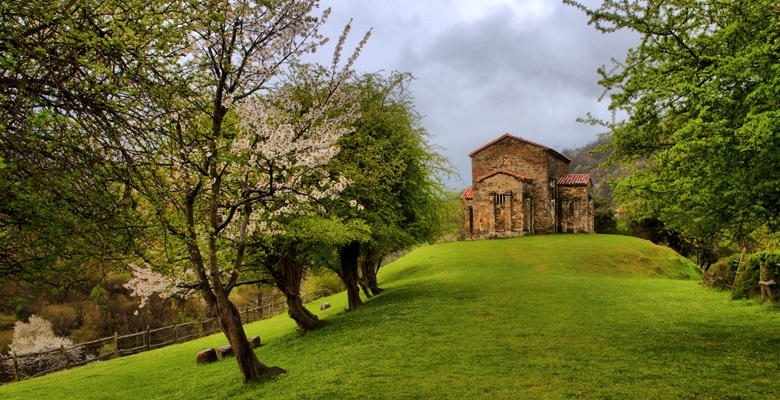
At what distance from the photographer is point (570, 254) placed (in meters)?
37.3

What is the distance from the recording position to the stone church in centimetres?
4850

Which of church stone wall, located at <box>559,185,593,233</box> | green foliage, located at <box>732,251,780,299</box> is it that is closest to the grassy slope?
green foliage, located at <box>732,251,780,299</box>

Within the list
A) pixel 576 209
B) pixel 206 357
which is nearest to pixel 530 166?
pixel 576 209

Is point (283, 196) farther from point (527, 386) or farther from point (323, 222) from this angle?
point (527, 386)

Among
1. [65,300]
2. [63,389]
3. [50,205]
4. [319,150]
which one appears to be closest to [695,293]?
[319,150]

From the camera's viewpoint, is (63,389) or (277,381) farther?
(63,389)

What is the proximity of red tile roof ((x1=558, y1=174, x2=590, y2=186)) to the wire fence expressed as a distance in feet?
96.5

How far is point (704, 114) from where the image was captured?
30.3 feet

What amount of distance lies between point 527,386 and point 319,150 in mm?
8736

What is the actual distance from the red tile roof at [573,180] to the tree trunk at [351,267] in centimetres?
3446

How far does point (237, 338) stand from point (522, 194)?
4122 cm

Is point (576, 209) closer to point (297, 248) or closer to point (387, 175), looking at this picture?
point (387, 175)

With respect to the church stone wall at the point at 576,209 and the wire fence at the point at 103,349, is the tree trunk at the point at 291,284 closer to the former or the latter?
the wire fence at the point at 103,349

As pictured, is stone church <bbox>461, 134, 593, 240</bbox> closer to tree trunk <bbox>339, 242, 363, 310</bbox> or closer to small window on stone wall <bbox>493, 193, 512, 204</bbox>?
small window on stone wall <bbox>493, 193, 512, 204</bbox>
